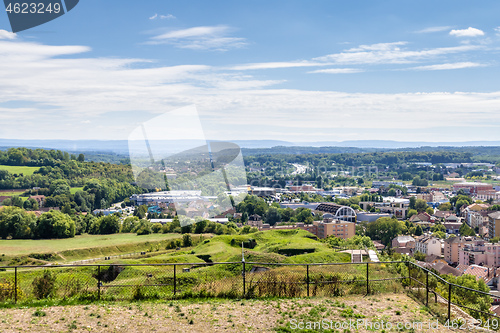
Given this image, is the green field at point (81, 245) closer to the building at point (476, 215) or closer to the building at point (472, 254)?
the building at point (472, 254)

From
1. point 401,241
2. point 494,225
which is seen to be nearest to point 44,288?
point 401,241

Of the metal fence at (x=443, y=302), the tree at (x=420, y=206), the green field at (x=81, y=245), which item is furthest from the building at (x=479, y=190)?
the metal fence at (x=443, y=302)

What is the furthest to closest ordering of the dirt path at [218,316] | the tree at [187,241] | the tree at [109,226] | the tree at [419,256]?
the tree at [419,256] → the tree at [109,226] → the tree at [187,241] → the dirt path at [218,316]

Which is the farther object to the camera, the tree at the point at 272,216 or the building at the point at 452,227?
the building at the point at 452,227

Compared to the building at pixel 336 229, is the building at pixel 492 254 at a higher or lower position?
lower

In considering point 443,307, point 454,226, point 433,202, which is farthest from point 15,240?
point 433,202
